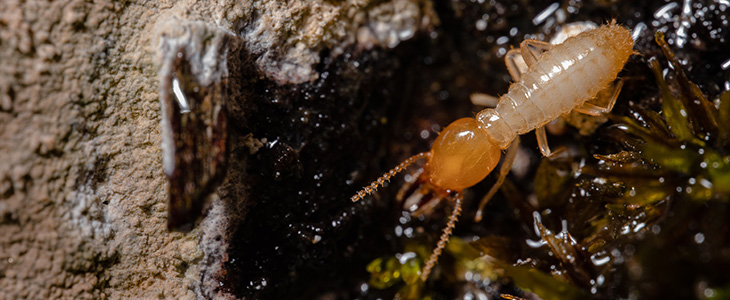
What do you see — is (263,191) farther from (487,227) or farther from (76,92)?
(487,227)

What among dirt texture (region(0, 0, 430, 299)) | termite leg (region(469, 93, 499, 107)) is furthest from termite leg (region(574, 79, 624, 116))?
dirt texture (region(0, 0, 430, 299))

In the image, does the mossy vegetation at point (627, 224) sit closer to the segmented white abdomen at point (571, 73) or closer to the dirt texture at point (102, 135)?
the segmented white abdomen at point (571, 73)

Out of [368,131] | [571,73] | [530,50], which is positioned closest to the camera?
[571,73]

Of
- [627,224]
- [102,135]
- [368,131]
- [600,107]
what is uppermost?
[102,135]

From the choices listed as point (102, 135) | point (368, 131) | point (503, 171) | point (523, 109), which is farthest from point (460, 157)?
point (102, 135)

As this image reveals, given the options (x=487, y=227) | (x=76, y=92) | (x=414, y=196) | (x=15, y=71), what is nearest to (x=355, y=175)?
(x=414, y=196)

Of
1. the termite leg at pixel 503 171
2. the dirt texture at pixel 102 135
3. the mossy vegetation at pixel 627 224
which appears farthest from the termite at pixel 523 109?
the dirt texture at pixel 102 135

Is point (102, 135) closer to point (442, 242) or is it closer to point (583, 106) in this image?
point (442, 242)
